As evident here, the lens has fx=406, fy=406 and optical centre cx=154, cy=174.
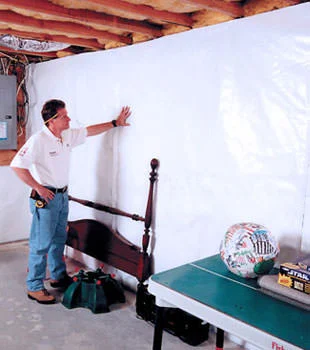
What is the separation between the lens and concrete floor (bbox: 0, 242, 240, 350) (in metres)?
2.66

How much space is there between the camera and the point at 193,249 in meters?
2.87

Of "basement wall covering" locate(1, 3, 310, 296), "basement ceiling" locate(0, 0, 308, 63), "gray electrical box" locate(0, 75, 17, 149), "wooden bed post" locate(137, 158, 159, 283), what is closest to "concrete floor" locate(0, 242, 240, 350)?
"wooden bed post" locate(137, 158, 159, 283)

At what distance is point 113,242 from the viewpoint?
11.4 ft

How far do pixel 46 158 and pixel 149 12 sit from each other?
4.54ft

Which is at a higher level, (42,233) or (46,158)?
(46,158)

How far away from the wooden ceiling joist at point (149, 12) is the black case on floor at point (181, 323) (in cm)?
185

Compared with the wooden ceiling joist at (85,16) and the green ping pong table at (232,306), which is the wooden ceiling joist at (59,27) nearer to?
the wooden ceiling joist at (85,16)

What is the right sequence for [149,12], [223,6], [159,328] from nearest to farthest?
[159,328] → [223,6] → [149,12]

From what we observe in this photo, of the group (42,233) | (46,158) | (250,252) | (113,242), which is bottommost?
(113,242)

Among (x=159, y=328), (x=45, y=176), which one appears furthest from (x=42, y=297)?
(x=159, y=328)

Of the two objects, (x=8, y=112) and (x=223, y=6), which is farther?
(x=8, y=112)

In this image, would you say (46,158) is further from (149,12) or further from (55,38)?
(149,12)

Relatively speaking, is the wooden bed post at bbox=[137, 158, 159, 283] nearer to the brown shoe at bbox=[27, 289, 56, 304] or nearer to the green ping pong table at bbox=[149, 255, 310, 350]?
the brown shoe at bbox=[27, 289, 56, 304]

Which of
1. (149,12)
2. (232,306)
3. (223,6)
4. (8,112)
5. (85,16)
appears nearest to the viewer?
(232,306)
